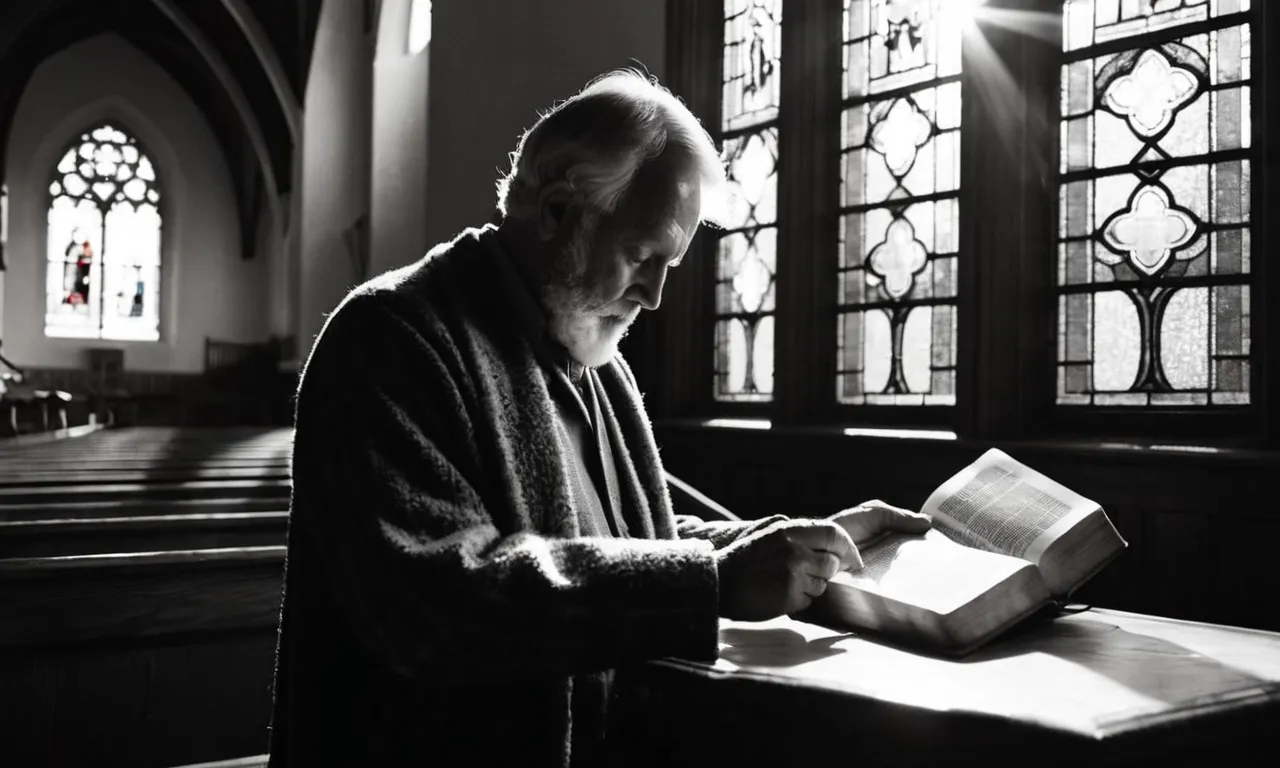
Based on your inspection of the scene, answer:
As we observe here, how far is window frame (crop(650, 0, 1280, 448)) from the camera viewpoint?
335cm

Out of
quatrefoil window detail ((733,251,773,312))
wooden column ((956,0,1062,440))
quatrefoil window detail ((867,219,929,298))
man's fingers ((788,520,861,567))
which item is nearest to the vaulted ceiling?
quatrefoil window detail ((733,251,773,312))

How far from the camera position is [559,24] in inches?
259

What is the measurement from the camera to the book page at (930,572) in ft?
4.78

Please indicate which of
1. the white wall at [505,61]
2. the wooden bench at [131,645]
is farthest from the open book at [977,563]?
the white wall at [505,61]

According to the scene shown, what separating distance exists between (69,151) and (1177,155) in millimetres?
17837

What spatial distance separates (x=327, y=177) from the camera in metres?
12.6

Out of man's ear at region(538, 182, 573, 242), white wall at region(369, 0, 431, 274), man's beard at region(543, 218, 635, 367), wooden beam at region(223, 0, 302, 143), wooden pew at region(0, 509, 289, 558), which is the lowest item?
wooden pew at region(0, 509, 289, 558)

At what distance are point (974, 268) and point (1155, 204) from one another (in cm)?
65

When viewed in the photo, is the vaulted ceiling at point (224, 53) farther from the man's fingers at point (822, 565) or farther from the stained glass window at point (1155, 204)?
the man's fingers at point (822, 565)

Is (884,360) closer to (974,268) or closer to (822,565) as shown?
(974,268)

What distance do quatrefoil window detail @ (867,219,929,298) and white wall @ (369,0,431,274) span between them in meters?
3.04

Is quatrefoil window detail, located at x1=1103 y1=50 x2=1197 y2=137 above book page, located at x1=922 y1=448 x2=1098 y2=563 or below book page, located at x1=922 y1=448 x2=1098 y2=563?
above

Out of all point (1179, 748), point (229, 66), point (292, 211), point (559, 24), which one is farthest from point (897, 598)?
point (229, 66)

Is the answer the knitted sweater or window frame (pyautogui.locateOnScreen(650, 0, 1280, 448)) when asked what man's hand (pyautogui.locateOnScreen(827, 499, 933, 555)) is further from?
window frame (pyautogui.locateOnScreen(650, 0, 1280, 448))
